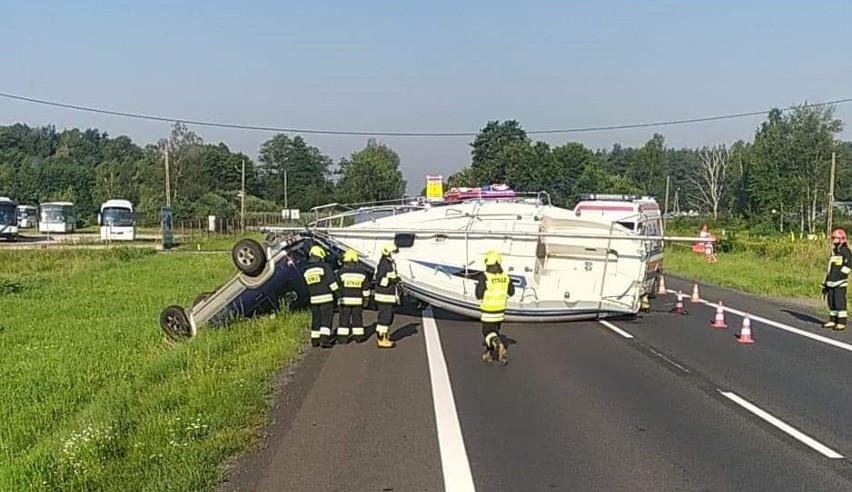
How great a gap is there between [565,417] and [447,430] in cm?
129

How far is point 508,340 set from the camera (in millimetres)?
15211

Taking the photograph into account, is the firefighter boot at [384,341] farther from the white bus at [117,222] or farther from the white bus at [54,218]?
the white bus at [54,218]

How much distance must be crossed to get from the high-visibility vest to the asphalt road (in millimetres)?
656

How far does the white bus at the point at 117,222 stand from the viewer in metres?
62.6

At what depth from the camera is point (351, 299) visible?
47.7ft

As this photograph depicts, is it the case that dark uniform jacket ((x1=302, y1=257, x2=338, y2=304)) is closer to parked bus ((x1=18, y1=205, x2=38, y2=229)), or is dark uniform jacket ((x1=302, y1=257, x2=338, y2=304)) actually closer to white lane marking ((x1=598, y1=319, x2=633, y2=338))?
white lane marking ((x1=598, y1=319, x2=633, y2=338))

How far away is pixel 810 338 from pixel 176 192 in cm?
8833

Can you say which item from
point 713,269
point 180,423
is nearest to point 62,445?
point 180,423

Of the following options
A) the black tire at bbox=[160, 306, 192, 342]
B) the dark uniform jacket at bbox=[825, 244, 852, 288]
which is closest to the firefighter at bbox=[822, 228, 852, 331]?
the dark uniform jacket at bbox=[825, 244, 852, 288]

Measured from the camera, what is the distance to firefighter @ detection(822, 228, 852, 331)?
1705 cm

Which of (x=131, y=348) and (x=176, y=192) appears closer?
(x=131, y=348)

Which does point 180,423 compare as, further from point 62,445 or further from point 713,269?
point 713,269

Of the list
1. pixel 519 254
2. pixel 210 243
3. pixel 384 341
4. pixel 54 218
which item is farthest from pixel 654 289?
pixel 54 218

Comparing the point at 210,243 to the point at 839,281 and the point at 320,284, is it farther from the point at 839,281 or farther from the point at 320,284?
the point at 839,281
